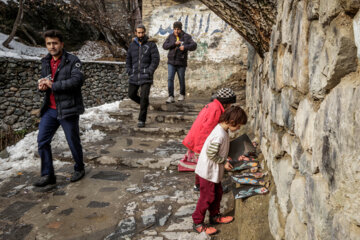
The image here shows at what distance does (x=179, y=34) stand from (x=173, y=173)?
10.9ft

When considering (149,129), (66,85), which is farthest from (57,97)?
(149,129)

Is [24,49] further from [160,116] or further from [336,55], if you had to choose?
[336,55]

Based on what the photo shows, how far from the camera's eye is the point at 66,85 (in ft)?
9.56

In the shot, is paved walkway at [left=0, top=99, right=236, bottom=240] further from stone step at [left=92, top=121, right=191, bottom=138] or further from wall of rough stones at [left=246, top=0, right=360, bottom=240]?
wall of rough stones at [left=246, top=0, right=360, bottom=240]

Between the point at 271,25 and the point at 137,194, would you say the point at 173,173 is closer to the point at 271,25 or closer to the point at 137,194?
the point at 137,194

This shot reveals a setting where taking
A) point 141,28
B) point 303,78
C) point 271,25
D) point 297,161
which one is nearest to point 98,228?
point 297,161

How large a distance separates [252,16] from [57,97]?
7.08 feet

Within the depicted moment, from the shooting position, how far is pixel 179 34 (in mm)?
A: 5785

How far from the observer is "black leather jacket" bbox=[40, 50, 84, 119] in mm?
2932

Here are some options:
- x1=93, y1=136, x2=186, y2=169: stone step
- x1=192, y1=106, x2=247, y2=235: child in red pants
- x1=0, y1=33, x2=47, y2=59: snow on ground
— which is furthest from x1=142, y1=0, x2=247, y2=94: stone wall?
x1=0, y1=33, x2=47, y2=59: snow on ground

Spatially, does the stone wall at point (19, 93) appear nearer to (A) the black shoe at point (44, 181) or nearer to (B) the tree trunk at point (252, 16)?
(A) the black shoe at point (44, 181)

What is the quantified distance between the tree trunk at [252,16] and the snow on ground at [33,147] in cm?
298

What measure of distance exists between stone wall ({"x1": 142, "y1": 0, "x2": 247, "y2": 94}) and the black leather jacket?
492 cm

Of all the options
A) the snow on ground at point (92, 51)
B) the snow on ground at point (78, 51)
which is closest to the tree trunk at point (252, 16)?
the snow on ground at point (78, 51)
